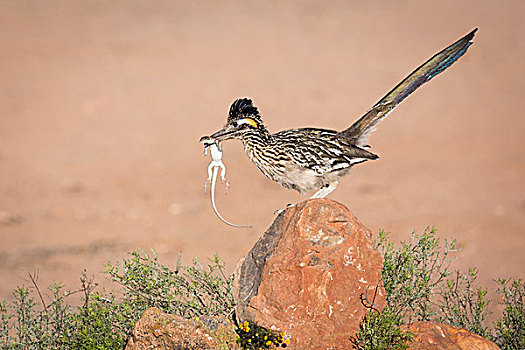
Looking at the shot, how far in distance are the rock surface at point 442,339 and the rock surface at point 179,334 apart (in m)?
1.73

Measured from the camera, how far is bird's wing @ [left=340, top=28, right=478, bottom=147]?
6.75 meters

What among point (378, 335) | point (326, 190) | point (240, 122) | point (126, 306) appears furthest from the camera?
point (126, 306)

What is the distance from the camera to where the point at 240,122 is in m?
6.42

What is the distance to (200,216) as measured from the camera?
1333cm

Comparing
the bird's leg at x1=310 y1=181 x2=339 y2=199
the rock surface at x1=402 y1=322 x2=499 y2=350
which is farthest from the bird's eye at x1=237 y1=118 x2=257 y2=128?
the rock surface at x1=402 y1=322 x2=499 y2=350

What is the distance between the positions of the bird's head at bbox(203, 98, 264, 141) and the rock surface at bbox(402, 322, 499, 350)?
8.13ft

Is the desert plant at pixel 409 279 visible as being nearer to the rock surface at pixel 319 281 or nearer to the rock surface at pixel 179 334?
the rock surface at pixel 319 281

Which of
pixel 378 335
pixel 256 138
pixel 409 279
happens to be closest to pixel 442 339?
pixel 378 335

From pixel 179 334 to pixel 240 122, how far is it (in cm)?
211

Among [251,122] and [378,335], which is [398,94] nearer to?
[251,122]

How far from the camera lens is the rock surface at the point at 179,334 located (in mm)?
5871

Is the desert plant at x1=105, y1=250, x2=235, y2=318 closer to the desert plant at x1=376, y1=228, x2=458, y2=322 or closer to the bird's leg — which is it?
the bird's leg

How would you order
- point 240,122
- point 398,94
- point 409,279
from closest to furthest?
point 240,122 < point 398,94 < point 409,279

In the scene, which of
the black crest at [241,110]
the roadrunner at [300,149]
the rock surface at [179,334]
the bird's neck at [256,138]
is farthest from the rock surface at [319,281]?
the black crest at [241,110]
